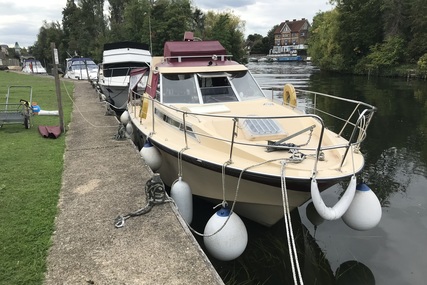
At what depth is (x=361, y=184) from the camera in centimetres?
497

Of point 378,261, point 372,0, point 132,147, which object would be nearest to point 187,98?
point 132,147

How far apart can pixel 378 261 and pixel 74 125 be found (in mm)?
8457

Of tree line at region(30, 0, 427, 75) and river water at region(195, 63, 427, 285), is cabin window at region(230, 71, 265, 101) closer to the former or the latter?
river water at region(195, 63, 427, 285)

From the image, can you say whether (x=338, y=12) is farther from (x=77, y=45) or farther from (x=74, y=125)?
(x=74, y=125)

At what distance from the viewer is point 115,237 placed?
4102 millimetres

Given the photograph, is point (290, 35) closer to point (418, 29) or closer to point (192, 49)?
point (418, 29)

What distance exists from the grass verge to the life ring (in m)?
4.84

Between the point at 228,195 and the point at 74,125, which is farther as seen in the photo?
the point at 74,125

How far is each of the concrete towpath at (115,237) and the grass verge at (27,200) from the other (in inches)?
5.6

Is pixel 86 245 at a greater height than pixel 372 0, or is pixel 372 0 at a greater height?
pixel 372 0

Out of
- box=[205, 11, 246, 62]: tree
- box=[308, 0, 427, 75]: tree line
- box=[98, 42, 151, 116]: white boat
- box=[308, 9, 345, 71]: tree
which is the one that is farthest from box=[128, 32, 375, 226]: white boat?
box=[308, 9, 345, 71]: tree

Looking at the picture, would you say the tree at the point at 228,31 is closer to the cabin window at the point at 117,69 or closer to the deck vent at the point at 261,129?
the cabin window at the point at 117,69

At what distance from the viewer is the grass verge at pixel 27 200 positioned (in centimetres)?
363

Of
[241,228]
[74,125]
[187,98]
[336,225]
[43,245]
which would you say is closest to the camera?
[43,245]
